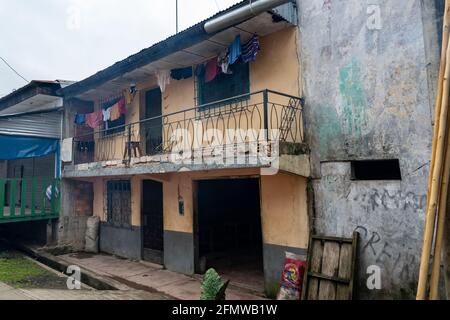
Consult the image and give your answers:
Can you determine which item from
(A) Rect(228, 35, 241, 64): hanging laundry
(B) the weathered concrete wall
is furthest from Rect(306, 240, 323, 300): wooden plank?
(B) the weathered concrete wall

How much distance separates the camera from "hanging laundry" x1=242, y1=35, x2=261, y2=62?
23.1 feet

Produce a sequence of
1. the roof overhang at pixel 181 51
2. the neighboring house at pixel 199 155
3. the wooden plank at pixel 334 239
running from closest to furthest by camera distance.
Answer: the wooden plank at pixel 334 239 < the neighboring house at pixel 199 155 < the roof overhang at pixel 181 51

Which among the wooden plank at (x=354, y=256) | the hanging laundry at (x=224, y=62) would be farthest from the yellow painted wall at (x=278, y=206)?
the hanging laundry at (x=224, y=62)

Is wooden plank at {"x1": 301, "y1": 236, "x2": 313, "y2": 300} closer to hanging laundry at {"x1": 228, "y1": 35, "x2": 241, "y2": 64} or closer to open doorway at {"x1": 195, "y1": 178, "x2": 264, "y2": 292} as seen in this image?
open doorway at {"x1": 195, "y1": 178, "x2": 264, "y2": 292}

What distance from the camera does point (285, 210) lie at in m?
6.77

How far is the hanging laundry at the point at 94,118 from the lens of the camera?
11.6 metres

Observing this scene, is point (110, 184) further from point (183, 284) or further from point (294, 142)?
point (294, 142)

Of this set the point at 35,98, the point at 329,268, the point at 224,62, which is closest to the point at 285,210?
the point at 329,268

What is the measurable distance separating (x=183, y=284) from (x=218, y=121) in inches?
164

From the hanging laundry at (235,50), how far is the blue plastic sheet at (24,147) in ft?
27.5

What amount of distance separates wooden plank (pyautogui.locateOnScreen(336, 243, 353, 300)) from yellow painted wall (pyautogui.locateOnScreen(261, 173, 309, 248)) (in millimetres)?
788

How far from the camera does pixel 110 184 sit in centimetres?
1202

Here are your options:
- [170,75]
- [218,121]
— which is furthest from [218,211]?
[170,75]

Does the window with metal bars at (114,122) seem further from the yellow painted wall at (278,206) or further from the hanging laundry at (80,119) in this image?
the yellow painted wall at (278,206)
